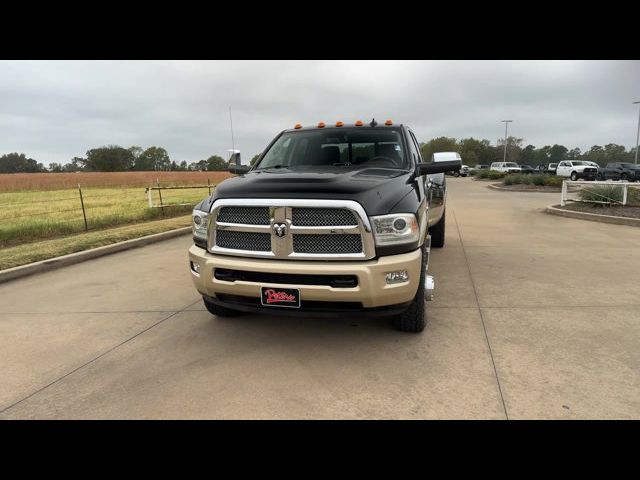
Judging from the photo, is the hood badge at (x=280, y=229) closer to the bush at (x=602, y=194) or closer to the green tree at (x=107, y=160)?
the bush at (x=602, y=194)

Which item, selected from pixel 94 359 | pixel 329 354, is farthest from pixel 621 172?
pixel 94 359

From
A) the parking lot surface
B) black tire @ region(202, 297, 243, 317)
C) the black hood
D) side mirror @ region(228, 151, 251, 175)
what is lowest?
the parking lot surface

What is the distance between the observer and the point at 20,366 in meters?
3.41

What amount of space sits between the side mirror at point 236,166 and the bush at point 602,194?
11314 millimetres

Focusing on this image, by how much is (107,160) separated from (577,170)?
98180 mm

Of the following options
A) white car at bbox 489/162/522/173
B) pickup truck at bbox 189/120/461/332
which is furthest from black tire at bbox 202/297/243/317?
white car at bbox 489/162/522/173

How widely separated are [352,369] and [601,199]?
12.3 meters

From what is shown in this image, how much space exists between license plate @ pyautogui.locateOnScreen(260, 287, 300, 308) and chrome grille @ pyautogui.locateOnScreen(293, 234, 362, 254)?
31 cm

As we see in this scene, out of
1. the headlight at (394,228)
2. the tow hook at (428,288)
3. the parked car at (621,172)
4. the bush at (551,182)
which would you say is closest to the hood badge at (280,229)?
the headlight at (394,228)

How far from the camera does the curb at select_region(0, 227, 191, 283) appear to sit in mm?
6211

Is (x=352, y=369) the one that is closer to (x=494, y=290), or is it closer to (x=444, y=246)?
(x=494, y=290)

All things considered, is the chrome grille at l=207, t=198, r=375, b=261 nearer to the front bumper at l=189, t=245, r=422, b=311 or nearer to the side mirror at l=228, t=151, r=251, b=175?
the front bumper at l=189, t=245, r=422, b=311

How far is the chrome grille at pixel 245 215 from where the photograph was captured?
10.6 feet

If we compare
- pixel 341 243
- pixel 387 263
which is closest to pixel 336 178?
pixel 341 243
